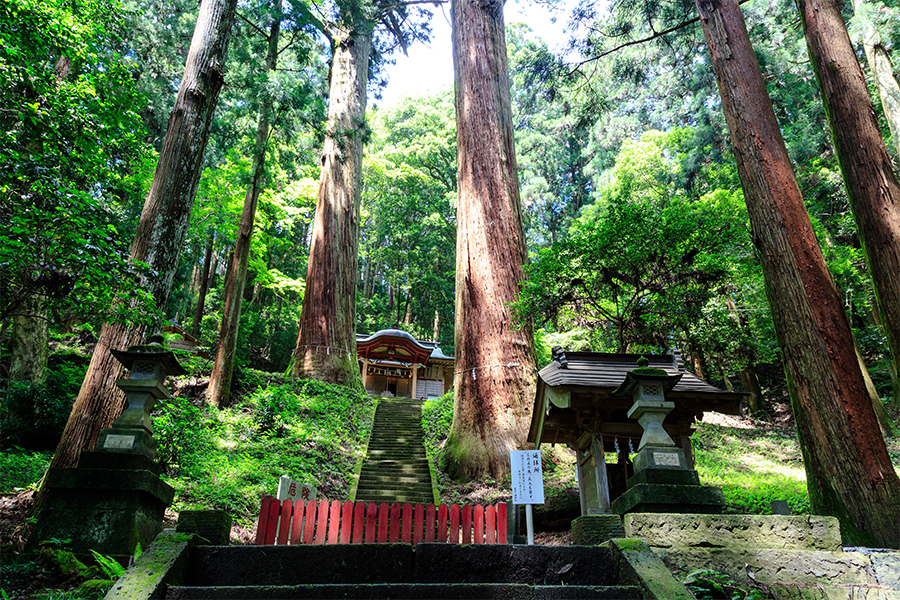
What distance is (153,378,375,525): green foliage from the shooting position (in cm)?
766

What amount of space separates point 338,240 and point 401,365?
9548 mm

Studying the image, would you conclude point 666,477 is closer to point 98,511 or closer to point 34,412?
point 98,511

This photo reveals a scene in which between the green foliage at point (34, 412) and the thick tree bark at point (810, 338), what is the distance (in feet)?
35.6

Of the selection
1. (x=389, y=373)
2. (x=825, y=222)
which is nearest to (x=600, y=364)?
(x=825, y=222)

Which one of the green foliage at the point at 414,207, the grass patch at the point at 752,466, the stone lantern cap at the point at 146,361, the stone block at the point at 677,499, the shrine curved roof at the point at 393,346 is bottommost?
the grass patch at the point at 752,466

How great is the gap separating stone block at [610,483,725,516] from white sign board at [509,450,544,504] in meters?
1.60

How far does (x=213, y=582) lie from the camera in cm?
320

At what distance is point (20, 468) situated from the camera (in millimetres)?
7039

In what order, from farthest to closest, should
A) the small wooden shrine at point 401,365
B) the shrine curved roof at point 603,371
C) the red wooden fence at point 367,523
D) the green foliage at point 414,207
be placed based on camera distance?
1. the green foliage at point 414,207
2. the small wooden shrine at point 401,365
3. the shrine curved roof at point 603,371
4. the red wooden fence at point 367,523

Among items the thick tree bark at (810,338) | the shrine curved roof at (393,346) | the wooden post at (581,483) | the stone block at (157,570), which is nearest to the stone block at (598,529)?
the thick tree bark at (810,338)

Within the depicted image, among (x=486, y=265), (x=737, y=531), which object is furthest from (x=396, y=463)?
(x=737, y=531)

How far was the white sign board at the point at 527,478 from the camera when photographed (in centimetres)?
507

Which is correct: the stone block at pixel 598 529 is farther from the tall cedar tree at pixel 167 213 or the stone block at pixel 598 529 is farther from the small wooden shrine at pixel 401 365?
the small wooden shrine at pixel 401 365

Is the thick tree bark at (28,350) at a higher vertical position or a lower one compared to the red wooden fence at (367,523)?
higher
